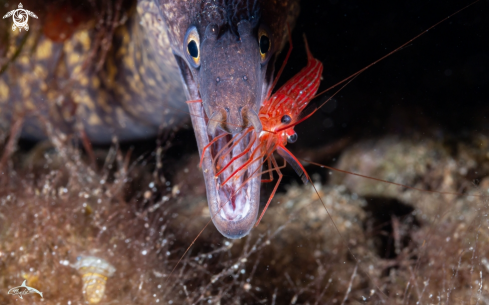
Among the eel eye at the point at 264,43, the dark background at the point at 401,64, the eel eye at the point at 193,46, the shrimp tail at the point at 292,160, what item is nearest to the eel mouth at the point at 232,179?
the shrimp tail at the point at 292,160

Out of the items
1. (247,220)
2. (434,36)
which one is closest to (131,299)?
(247,220)

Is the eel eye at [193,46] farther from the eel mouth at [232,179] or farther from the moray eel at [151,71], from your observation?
the eel mouth at [232,179]

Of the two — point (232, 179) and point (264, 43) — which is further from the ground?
point (264, 43)

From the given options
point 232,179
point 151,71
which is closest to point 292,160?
point 232,179

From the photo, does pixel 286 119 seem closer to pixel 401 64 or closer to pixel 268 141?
pixel 268 141

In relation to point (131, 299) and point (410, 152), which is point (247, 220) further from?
point (410, 152)

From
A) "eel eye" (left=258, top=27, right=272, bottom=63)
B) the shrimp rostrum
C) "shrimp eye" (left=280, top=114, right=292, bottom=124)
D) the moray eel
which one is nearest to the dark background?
the moray eel
